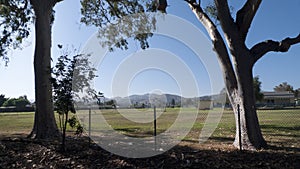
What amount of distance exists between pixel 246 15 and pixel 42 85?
7595 millimetres

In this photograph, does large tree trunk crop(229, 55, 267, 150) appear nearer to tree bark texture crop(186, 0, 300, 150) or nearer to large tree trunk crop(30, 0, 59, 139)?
tree bark texture crop(186, 0, 300, 150)

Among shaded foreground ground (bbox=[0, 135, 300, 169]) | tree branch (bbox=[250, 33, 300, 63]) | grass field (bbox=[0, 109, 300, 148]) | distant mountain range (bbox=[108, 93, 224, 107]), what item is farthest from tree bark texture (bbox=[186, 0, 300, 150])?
distant mountain range (bbox=[108, 93, 224, 107])

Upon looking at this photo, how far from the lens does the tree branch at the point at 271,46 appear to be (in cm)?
758

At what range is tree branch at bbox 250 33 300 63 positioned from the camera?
7578 mm

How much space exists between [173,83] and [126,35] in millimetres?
6099

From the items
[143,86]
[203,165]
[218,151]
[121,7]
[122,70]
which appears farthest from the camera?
[121,7]

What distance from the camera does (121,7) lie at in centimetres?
1471

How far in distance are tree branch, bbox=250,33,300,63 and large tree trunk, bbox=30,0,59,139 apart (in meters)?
7.23

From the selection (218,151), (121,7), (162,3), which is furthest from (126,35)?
(218,151)

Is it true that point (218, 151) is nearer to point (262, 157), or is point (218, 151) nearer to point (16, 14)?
point (262, 157)

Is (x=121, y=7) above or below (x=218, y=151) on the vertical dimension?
above

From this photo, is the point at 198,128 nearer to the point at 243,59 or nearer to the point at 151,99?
the point at 151,99

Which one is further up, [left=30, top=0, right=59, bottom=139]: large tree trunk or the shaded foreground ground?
[left=30, top=0, right=59, bottom=139]: large tree trunk

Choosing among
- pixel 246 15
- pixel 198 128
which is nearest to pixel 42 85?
pixel 246 15
